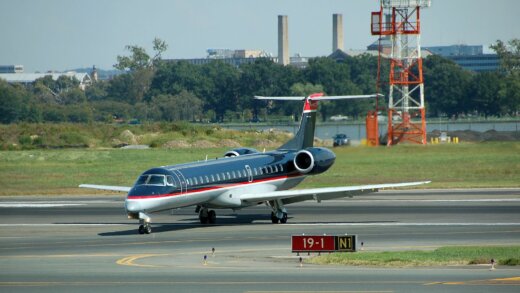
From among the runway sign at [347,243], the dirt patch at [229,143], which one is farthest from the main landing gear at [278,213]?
the dirt patch at [229,143]

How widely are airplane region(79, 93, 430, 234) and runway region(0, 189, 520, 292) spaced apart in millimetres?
1065

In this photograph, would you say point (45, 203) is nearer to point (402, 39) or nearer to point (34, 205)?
point (34, 205)

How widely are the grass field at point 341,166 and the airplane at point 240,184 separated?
54.9ft

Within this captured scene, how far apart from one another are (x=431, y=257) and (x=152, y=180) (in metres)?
14.3

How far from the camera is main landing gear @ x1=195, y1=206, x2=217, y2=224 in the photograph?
47.9 m

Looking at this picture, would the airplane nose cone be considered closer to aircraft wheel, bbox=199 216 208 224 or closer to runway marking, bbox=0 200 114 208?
aircraft wheel, bbox=199 216 208 224

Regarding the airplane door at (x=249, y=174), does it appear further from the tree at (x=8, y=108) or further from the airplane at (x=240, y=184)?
the tree at (x=8, y=108)

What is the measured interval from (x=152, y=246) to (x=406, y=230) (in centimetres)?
1111

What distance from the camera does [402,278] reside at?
96.7ft

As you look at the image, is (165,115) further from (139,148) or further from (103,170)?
(103,170)

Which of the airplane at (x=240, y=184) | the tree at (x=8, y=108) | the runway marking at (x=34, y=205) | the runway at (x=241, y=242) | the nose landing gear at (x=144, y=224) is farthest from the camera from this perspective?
the tree at (x=8, y=108)

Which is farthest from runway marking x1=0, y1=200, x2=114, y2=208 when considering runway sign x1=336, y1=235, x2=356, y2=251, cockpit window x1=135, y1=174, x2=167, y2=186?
runway sign x1=336, y1=235, x2=356, y2=251

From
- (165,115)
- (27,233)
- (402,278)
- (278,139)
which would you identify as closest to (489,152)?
(278,139)

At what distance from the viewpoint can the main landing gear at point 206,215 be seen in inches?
1886
